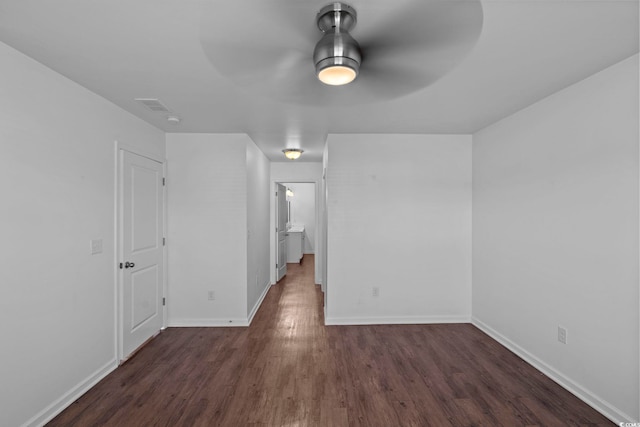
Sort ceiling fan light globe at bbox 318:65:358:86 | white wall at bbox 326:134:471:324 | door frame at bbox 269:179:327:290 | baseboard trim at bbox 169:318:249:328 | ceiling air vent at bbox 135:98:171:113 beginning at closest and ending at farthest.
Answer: ceiling fan light globe at bbox 318:65:358:86, ceiling air vent at bbox 135:98:171:113, baseboard trim at bbox 169:318:249:328, white wall at bbox 326:134:471:324, door frame at bbox 269:179:327:290

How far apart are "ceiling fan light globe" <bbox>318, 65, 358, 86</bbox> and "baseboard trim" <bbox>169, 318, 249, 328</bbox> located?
3.40 metres

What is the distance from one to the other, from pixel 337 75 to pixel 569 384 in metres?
3.03

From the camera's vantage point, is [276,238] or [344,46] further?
[276,238]

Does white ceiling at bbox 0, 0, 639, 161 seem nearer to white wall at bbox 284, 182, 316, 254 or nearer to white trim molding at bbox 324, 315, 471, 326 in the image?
white trim molding at bbox 324, 315, 471, 326

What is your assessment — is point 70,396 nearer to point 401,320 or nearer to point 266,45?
point 266,45

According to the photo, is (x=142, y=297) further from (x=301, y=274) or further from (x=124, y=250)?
(x=301, y=274)

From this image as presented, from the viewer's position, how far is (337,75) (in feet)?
3.67

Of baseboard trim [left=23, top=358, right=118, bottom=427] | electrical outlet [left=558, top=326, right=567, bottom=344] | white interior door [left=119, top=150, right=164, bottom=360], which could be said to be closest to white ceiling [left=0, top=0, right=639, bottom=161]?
white interior door [left=119, top=150, right=164, bottom=360]

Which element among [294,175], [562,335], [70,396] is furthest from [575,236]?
→ [294,175]

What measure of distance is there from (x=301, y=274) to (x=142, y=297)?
3958mm

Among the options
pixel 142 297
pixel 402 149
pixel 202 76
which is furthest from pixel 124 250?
pixel 402 149

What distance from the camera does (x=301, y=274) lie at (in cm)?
689

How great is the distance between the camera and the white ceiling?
3.55 feet

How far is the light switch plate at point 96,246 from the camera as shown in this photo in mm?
2529
